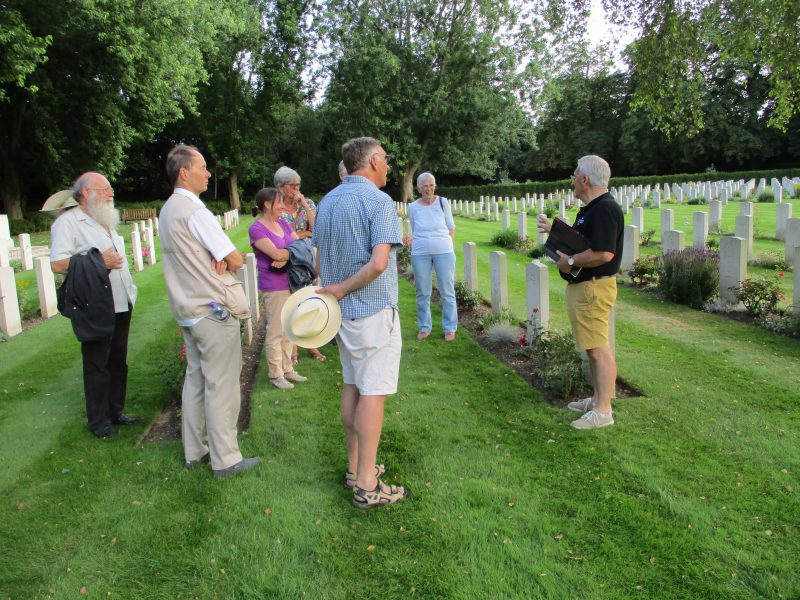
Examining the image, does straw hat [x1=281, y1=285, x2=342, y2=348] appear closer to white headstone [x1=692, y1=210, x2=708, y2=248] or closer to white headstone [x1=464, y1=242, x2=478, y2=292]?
white headstone [x1=464, y1=242, x2=478, y2=292]

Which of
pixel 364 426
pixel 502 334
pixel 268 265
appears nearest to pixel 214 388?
pixel 364 426

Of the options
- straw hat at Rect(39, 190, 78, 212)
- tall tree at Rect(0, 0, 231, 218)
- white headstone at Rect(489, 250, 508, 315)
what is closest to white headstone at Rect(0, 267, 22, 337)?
straw hat at Rect(39, 190, 78, 212)

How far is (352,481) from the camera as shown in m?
3.60

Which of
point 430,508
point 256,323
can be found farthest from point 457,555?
point 256,323

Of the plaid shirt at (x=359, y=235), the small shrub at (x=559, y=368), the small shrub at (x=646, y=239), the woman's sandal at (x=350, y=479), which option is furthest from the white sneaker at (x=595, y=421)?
the small shrub at (x=646, y=239)

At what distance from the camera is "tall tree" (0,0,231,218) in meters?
18.7

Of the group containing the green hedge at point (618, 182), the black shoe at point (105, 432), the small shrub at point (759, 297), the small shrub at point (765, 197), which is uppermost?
the green hedge at point (618, 182)

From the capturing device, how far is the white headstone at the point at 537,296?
19.4 ft

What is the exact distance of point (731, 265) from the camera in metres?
7.65

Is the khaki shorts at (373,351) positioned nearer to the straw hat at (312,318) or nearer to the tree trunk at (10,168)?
the straw hat at (312,318)

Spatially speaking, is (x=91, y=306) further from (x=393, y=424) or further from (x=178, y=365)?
(x=393, y=424)

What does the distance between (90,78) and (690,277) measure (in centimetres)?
2287

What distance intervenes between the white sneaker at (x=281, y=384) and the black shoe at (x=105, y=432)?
4.77 ft

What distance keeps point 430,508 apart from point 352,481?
1.75 feet
